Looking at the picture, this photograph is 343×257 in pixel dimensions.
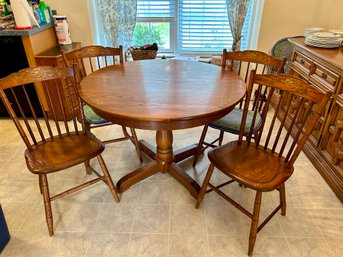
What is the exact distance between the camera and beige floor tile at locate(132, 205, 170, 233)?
1643 mm

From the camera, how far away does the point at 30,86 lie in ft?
9.03

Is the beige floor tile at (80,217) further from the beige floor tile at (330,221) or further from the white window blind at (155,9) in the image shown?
the white window blind at (155,9)

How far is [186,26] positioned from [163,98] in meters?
2.20

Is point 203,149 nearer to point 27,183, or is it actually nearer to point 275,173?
point 275,173

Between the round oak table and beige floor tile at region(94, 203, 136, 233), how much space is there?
6.3 inches

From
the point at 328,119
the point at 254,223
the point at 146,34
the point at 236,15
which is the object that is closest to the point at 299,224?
the point at 254,223

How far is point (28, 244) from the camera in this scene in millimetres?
1536

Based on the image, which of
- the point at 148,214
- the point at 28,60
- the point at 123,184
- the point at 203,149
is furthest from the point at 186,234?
the point at 28,60

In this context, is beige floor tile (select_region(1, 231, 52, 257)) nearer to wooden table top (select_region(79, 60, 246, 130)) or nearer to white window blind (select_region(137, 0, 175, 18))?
wooden table top (select_region(79, 60, 246, 130))

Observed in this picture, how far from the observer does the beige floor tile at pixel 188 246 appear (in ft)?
4.88

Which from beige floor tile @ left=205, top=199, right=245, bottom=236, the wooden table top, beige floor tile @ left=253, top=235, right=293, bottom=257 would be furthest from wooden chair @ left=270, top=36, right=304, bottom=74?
beige floor tile @ left=253, top=235, right=293, bottom=257

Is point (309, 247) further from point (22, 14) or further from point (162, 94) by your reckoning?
point (22, 14)

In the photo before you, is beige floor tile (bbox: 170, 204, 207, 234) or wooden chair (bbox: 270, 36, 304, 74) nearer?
beige floor tile (bbox: 170, 204, 207, 234)

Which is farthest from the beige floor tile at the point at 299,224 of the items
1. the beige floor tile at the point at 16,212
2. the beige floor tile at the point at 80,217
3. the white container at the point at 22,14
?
the white container at the point at 22,14
